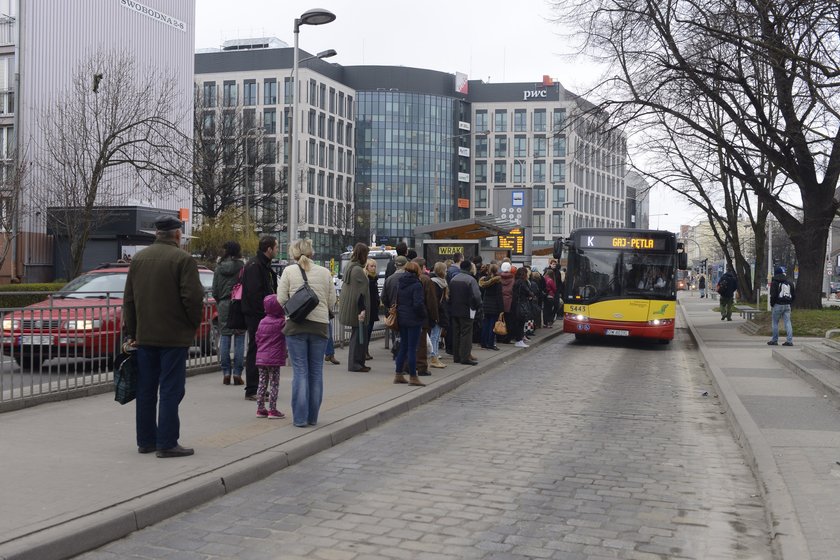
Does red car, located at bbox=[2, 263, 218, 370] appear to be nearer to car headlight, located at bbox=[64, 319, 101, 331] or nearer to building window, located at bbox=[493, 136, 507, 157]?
car headlight, located at bbox=[64, 319, 101, 331]

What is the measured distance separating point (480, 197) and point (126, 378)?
107551 mm

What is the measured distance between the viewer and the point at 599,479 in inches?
278

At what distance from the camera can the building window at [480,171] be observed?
112688 millimetres

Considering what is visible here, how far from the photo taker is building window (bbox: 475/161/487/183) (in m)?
113

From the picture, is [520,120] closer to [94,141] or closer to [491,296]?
[94,141]

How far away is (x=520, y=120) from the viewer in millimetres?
110688

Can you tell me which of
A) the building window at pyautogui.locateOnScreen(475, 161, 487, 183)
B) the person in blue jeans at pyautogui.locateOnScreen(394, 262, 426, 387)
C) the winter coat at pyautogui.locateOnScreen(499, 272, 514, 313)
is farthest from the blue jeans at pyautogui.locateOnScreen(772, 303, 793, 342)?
the building window at pyautogui.locateOnScreen(475, 161, 487, 183)

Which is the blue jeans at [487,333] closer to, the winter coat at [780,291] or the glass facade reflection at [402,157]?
the winter coat at [780,291]

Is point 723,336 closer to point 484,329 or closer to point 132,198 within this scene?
point 484,329

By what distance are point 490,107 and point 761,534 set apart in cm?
10764

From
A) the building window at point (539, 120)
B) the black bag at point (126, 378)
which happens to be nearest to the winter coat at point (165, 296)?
the black bag at point (126, 378)

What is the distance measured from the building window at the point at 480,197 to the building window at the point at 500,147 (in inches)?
186

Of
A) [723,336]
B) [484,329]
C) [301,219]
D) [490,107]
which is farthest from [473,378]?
[490,107]

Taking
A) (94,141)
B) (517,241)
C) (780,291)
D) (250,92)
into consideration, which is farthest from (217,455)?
(250,92)
